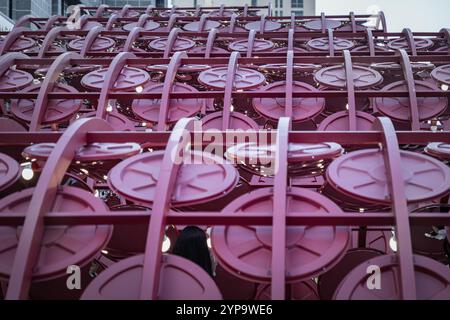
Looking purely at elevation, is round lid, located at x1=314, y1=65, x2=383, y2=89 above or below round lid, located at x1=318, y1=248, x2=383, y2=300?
above

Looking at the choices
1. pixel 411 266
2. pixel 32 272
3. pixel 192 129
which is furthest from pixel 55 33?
pixel 411 266

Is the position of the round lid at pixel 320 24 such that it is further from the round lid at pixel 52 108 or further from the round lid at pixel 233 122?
the round lid at pixel 52 108

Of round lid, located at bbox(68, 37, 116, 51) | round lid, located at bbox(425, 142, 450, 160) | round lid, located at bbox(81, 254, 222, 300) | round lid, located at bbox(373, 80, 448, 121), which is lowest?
round lid, located at bbox(81, 254, 222, 300)

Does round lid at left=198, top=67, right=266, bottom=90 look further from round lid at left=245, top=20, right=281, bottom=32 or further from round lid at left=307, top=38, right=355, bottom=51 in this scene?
round lid at left=245, top=20, right=281, bottom=32

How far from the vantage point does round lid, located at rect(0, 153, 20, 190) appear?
3953 millimetres

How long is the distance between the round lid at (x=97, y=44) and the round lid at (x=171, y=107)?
3.95 metres

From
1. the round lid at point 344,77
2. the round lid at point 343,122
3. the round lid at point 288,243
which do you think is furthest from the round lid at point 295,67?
the round lid at point 288,243

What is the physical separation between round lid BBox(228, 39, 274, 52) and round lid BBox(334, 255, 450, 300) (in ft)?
24.3

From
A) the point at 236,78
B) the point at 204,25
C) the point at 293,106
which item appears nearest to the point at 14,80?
the point at 236,78

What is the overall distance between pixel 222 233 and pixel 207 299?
21.6 inches

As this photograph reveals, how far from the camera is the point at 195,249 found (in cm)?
385

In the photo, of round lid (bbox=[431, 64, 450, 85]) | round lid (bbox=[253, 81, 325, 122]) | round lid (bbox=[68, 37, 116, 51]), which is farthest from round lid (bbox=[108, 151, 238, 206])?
round lid (bbox=[68, 37, 116, 51])

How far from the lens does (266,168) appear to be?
14.2 feet
